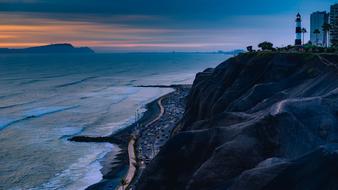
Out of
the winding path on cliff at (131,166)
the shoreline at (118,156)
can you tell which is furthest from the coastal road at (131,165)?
the shoreline at (118,156)

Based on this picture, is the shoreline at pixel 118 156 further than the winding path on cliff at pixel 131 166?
Yes

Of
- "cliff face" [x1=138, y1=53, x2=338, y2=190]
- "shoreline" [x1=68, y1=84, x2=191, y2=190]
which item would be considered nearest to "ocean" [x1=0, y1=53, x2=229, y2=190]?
"shoreline" [x1=68, y1=84, x2=191, y2=190]

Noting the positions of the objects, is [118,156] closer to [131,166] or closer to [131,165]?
[131,165]

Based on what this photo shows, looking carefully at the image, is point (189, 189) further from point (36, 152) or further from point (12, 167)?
point (36, 152)

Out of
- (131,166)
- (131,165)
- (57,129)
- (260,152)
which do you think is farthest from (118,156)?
(260,152)

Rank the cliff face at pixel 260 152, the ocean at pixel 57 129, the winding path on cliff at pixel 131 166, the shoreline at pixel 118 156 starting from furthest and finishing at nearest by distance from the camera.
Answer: the ocean at pixel 57 129
the shoreline at pixel 118 156
the winding path on cliff at pixel 131 166
the cliff face at pixel 260 152

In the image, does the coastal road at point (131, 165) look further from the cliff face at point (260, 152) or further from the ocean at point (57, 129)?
the cliff face at point (260, 152)

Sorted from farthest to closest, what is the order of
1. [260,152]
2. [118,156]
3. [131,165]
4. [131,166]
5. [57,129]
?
1. [57,129]
2. [118,156]
3. [131,165]
4. [131,166]
5. [260,152]

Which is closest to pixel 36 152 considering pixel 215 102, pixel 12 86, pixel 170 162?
pixel 215 102

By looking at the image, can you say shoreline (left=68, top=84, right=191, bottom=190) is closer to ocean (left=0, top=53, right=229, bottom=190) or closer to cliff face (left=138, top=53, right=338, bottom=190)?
ocean (left=0, top=53, right=229, bottom=190)

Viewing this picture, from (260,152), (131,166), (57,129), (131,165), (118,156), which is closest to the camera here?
(260,152)

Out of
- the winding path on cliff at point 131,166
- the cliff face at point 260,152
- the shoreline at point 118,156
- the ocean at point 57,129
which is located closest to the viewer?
the cliff face at point 260,152
